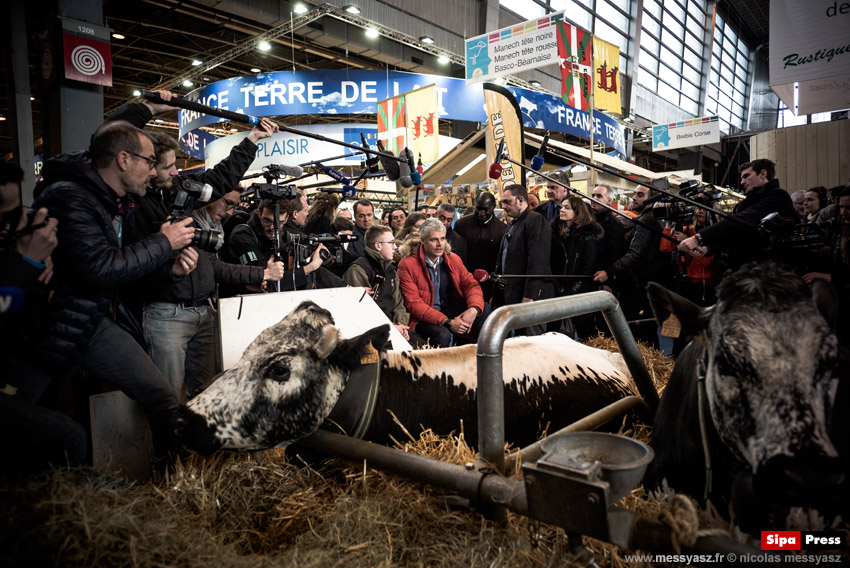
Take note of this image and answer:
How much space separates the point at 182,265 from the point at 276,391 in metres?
1.00

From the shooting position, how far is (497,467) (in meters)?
1.64

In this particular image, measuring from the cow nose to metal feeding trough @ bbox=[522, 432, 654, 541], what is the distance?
281 mm

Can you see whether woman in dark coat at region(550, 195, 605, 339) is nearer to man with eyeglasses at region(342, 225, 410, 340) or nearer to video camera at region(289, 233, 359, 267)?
man with eyeglasses at region(342, 225, 410, 340)

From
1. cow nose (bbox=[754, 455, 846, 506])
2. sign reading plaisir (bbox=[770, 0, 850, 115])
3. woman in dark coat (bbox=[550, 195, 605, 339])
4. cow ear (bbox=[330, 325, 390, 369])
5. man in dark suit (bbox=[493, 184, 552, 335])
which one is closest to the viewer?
cow nose (bbox=[754, 455, 846, 506])

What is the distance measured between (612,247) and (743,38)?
124 feet

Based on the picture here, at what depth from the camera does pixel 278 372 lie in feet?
7.27

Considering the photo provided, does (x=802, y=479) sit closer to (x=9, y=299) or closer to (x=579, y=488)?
Result: (x=579, y=488)

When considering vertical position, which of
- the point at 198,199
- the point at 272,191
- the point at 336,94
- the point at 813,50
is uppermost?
the point at 336,94

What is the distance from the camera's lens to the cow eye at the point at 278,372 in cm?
221

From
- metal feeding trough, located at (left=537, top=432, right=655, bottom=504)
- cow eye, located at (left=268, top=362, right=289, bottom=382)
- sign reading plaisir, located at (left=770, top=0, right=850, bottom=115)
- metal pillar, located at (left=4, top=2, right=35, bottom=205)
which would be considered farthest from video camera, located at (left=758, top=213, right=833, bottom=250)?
metal pillar, located at (left=4, top=2, right=35, bottom=205)

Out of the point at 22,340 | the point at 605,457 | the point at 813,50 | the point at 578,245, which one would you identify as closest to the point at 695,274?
the point at 578,245

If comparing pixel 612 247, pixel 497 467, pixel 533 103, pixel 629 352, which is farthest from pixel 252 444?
pixel 533 103

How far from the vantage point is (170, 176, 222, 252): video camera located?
2.63 metres

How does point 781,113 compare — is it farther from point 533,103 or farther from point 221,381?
point 221,381
